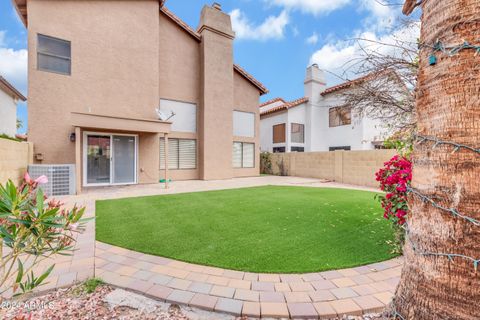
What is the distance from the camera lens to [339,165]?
1423cm

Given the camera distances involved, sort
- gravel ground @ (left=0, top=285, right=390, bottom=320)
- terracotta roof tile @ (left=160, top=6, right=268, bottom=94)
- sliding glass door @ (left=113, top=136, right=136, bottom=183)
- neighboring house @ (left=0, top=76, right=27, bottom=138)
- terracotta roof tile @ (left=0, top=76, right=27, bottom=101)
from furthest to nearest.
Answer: neighboring house @ (left=0, top=76, right=27, bottom=138), terracotta roof tile @ (left=160, top=6, right=268, bottom=94), terracotta roof tile @ (left=0, top=76, right=27, bottom=101), sliding glass door @ (left=113, top=136, right=136, bottom=183), gravel ground @ (left=0, top=285, right=390, bottom=320)

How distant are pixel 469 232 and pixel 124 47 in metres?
14.3

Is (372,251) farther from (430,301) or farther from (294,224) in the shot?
(430,301)

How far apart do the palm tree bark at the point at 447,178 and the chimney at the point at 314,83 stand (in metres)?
19.7

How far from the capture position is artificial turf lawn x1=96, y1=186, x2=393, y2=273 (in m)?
3.56

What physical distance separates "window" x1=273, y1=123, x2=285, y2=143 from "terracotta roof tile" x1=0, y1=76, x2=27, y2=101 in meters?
19.2

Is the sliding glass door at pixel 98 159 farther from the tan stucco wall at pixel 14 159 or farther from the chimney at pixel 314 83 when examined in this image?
the chimney at pixel 314 83

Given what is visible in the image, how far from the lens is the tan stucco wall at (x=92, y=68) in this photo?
33.5 feet

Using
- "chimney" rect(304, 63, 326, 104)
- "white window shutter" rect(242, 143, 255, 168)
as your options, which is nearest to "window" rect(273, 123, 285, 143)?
"chimney" rect(304, 63, 326, 104)

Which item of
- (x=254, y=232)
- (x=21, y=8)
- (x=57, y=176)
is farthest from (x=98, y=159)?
(x=254, y=232)

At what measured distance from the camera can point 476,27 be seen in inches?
60.9

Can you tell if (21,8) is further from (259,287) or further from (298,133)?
(298,133)

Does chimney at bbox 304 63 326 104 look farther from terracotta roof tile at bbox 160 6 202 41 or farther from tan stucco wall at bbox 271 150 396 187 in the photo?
terracotta roof tile at bbox 160 6 202 41

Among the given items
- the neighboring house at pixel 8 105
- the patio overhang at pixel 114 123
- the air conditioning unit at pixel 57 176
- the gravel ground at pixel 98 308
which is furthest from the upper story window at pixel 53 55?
the gravel ground at pixel 98 308
